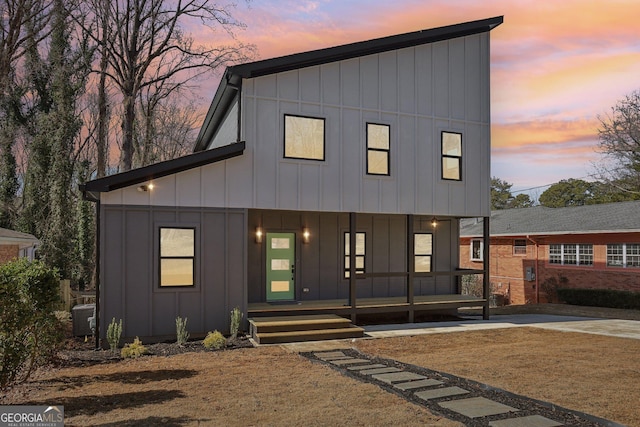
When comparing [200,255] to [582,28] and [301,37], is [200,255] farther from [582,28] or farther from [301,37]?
[582,28]

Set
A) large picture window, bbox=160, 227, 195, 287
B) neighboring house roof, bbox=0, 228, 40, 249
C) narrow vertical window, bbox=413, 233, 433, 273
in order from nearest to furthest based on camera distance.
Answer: large picture window, bbox=160, 227, 195, 287 < neighboring house roof, bbox=0, 228, 40, 249 < narrow vertical window, bbox=413, 233, 433, 273

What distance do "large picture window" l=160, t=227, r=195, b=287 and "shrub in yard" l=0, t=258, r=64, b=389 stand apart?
3.41m

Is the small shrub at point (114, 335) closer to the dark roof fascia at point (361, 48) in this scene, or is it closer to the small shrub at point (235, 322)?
the small shrub at point (235, 322)

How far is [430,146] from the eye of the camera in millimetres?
14219

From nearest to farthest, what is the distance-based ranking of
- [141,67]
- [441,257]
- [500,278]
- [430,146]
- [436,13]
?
[430,146]
[441,257]
[436,13]
[141,67]
[500,278]

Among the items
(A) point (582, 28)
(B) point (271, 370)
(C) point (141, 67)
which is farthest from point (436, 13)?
(B) point (271, 370)

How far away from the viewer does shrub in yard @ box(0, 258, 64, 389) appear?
6.45m

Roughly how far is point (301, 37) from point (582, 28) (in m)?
11.1

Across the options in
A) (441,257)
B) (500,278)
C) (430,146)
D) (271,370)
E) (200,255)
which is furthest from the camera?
(500,278)

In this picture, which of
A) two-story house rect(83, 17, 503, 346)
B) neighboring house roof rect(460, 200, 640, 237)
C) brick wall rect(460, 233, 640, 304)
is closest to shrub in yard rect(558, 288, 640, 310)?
brick wall rect(460, 233, 640, 304)

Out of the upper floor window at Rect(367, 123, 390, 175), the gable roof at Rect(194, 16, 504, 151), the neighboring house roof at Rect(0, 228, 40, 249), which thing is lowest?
the neighboring house roof at Rect(0, 228, 40, 249)

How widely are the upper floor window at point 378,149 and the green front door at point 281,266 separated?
3.18 m

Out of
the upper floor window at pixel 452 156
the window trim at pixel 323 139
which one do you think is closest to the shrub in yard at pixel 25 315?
the window trim at pixel 323 139

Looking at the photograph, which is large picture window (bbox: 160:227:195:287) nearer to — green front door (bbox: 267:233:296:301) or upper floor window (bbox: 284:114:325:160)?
green front door (bbox: 267:233:296:301)
